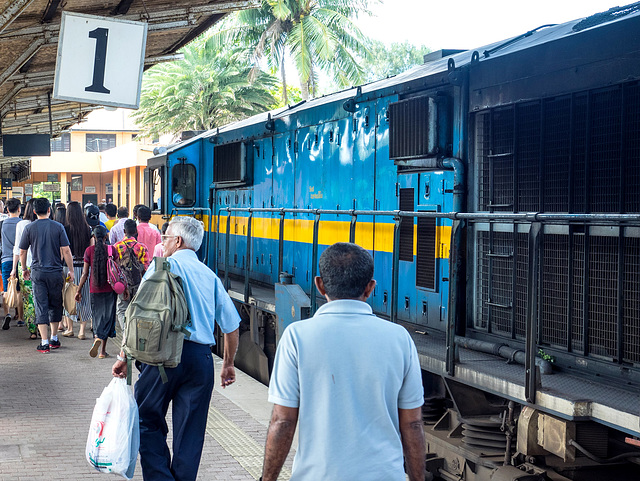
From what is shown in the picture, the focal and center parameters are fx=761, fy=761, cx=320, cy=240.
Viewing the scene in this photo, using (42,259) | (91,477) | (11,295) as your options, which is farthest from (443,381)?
(11,295)

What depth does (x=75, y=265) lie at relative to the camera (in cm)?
1100

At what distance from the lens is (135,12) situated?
877cm

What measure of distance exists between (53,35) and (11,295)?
4758 mm

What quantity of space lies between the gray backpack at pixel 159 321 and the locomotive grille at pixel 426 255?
2480mm

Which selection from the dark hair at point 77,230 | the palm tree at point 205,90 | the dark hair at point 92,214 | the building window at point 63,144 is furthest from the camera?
the building window at point 63,144

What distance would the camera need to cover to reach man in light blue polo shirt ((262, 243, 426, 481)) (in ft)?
8.86

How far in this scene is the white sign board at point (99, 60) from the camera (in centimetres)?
716

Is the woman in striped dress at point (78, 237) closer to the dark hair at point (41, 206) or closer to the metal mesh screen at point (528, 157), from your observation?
the dark hair at point (41, 206)

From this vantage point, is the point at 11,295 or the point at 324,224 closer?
the point at 324,224

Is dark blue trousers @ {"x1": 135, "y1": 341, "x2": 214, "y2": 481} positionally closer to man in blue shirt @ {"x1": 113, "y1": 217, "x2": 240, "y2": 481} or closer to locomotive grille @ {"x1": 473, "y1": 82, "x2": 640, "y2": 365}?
man in blue shirt @ {"x1": 113, "y1": 217, "x2": 240, "y2": 481}

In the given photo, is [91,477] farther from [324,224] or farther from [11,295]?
[11,295]

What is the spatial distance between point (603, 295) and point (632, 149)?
874 mm

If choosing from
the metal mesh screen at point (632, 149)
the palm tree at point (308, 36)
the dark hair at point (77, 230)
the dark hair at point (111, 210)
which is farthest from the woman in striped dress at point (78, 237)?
the palm tree at point (308, 36)

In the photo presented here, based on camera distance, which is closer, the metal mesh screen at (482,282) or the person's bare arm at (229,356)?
the person's bare arm at (229,356)
